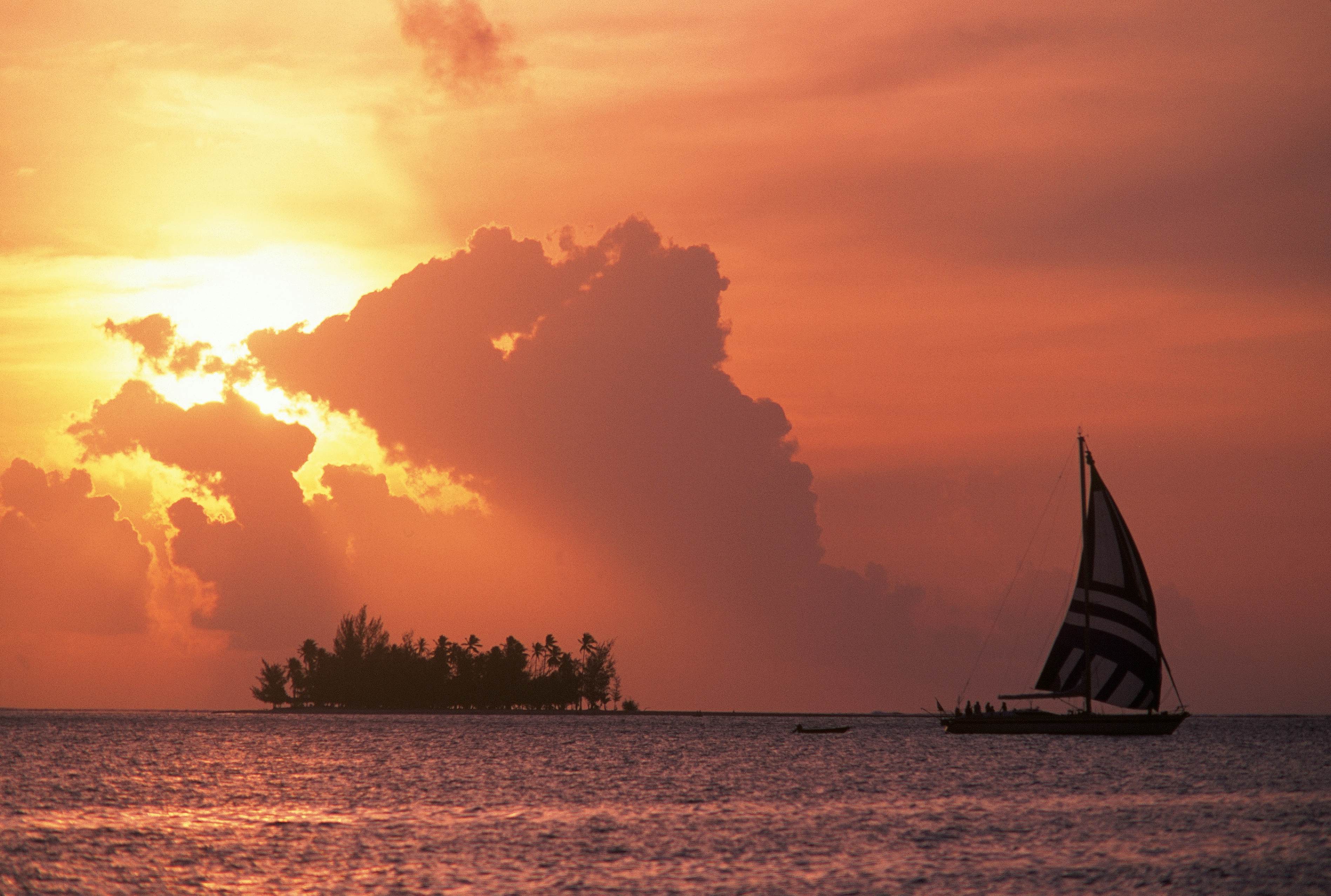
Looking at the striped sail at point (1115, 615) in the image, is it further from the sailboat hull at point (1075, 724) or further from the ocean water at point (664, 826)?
the ocean water at point (664, 826)

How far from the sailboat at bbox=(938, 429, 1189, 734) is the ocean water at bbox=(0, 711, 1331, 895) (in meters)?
4.57

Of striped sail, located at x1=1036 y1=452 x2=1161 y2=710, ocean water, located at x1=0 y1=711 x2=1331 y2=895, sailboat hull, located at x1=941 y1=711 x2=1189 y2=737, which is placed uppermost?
striped sail, located at x1=1036 y1=452 x2=1161 y2=710

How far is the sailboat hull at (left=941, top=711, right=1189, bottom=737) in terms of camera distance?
134750 millimetres

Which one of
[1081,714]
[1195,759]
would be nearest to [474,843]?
[1081,714]

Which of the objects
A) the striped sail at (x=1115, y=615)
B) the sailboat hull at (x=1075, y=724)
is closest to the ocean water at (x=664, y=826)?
the sailboat hull at (x=1075, y=724)

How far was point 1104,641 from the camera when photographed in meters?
136

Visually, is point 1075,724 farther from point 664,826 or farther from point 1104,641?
point 664,826

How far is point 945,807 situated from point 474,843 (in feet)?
105

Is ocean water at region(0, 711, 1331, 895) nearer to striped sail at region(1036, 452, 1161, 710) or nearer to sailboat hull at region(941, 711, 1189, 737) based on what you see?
sailboat hull at region(941, 711, 1189, 737)

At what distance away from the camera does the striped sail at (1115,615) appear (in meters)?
136

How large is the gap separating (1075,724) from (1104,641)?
8452 mm

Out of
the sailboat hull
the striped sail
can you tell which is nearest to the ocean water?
the sailboat hull

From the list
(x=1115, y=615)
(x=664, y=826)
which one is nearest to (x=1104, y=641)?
(x=1115, y=615)

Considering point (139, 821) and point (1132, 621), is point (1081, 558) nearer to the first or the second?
point (1132, 621)
